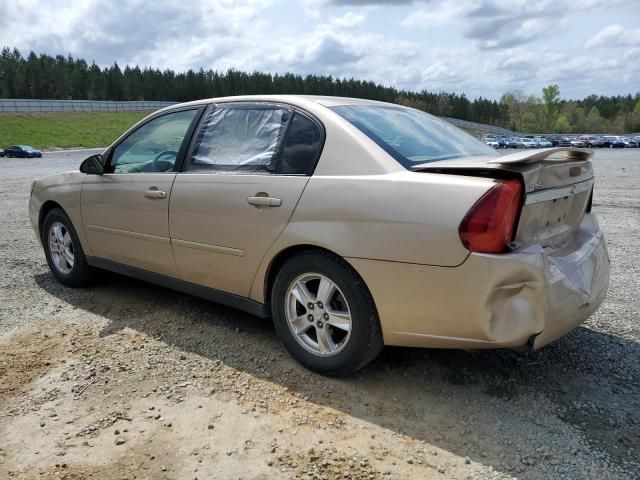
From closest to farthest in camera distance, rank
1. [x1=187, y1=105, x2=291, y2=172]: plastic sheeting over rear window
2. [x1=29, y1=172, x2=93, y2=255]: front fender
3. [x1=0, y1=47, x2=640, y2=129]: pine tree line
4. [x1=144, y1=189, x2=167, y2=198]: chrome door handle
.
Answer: [x1=187, y1=105, x2=291, y2=172]: plastic sheeting over rear window
[x1=144, y1=189, x2=167, y2=198]: chrome door handle
[x1=29, y1=172, x2=93, y2=255]: front fender
[x1=0, y1=47, x2=640, y2=129]: pine tree line

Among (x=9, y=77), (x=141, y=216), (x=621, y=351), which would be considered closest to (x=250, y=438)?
(x=141, y=216)

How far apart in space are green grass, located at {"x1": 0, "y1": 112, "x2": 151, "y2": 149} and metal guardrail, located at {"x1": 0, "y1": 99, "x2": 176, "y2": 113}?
52.5 inches

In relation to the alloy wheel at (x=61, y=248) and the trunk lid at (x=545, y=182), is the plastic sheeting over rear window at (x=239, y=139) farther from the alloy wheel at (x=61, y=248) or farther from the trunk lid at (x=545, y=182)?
the alloy wheel at (x=61, y=248)

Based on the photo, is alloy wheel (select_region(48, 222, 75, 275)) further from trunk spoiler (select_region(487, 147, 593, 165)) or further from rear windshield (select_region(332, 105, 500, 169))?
trunk spoiler (select_region(487, 147, 593, 165))

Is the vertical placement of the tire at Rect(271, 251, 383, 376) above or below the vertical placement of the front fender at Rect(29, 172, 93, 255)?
below

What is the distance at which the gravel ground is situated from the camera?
7.98ft

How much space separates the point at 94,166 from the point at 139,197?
773 millimetres

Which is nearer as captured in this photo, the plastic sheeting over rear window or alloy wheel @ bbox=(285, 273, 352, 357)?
alloy wheel @ bbox=(285, 273, 352, 357)

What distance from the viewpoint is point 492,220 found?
8.21ft

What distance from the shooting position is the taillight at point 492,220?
98.7 inches

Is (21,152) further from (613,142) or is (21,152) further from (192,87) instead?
(192,87)

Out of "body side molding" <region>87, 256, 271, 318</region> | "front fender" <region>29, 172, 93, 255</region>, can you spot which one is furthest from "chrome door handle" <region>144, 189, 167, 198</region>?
"front fender" <region>29, 172, 93, 255</region>

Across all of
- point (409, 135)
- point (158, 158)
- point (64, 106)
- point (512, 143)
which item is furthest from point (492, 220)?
point (64, 106)

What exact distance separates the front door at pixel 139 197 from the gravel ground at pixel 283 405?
1.86 ft
